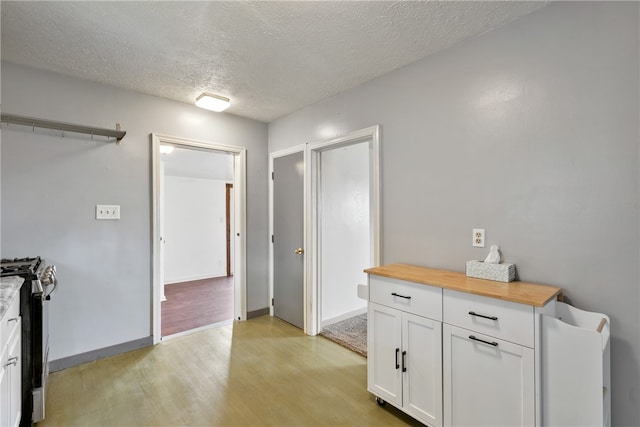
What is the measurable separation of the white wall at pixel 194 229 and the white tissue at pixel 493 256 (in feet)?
17.8

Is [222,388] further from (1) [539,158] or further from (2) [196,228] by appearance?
(2) [196,228]

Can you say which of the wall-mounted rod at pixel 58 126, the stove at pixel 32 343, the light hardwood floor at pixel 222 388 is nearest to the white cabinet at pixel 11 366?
the stove at pixel 32 343

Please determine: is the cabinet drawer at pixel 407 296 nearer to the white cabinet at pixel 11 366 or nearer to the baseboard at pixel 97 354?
the white cabinet at pixel 11 366

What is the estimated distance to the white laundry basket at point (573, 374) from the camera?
→ 4.03 ft

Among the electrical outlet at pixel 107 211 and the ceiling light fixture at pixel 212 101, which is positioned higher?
Answer: the ceiling light fixture at pixel 212 101

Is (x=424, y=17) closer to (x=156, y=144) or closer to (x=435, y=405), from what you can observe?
(x=435, y=405)

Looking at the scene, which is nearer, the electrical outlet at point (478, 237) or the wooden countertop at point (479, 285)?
the wooden countertop at point (479, 285)

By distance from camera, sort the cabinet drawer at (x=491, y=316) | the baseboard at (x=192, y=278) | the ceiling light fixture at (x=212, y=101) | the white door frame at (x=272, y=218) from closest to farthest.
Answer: the cabinet drawer at (x=491, y=316)
the ceiling light fixture at (x=212, y=101)
the white door frame at (x=272, y=218)
the baseboard at (x=192, y=278)

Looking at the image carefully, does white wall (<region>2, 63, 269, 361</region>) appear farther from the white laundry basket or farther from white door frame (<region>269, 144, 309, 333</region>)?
the white laundry basket

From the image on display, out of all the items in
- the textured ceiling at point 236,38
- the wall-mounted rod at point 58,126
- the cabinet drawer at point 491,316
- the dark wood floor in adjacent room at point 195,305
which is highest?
the textured ceiling at point 236,38

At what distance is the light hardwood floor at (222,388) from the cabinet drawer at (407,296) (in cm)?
71

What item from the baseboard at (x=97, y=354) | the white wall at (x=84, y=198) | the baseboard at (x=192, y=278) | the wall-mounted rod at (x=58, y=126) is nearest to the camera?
the wall-mounted rod at (x=58, y=126)

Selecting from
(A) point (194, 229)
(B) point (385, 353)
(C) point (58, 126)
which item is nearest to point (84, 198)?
(C) point (58, 126)

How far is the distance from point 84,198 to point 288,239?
1922 mm
